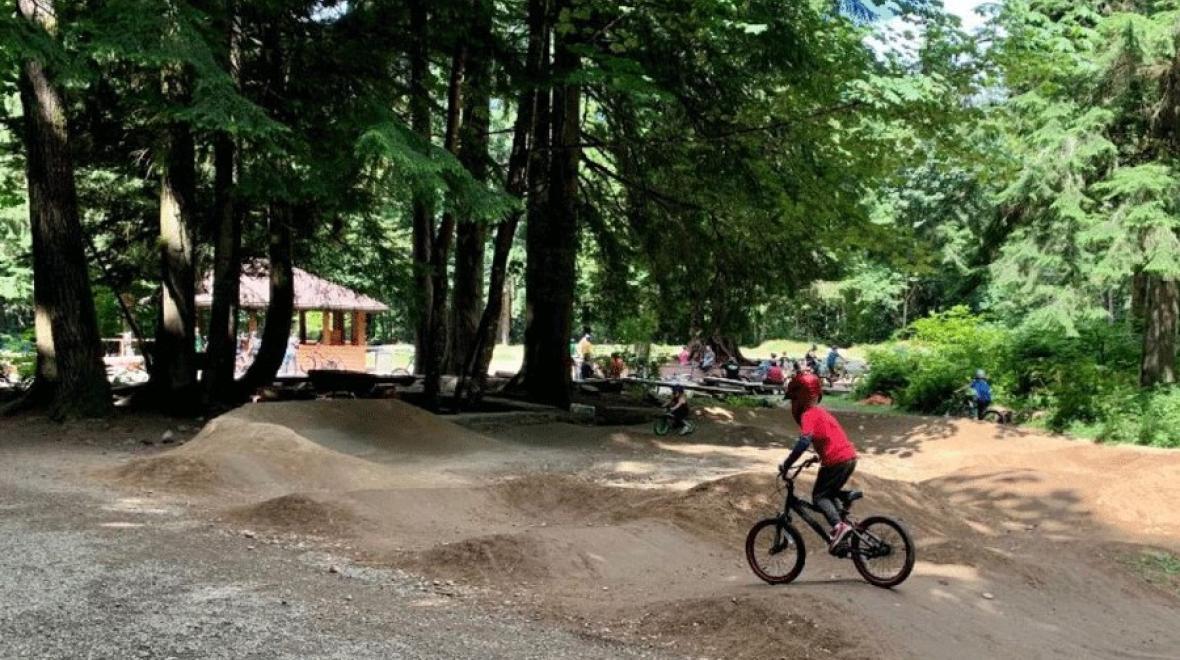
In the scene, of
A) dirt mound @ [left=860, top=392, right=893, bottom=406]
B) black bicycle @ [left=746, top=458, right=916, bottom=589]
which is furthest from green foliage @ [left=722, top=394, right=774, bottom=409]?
black bicycle @ [left=746, top=458, right=916, bottom=589]

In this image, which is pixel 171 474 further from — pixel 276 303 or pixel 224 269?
pixel 276 303

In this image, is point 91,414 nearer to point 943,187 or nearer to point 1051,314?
point 1051,314

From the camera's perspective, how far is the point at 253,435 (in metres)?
12.0

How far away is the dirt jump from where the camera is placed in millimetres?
6449

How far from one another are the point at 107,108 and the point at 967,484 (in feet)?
51.1

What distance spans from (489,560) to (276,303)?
13.7 meters

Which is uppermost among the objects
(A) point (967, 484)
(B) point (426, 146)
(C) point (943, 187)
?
(C) point (943, 187)

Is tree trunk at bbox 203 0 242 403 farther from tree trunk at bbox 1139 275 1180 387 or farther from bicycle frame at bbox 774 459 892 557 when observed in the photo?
tree trunk at bbox 1139 275 1180 387

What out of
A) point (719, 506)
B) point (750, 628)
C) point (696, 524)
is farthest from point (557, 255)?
point (750, 628)

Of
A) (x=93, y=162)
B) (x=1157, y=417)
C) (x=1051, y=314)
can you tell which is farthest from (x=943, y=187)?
(x=93, y=162)

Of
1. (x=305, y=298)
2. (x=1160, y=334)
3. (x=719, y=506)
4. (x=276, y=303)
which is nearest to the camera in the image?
(x=719, y=506)

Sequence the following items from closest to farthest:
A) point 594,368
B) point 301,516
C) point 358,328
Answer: point 301,516 → point 594,368 → point 358,328

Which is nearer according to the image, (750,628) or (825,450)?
(750,628)

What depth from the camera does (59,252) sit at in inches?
603
